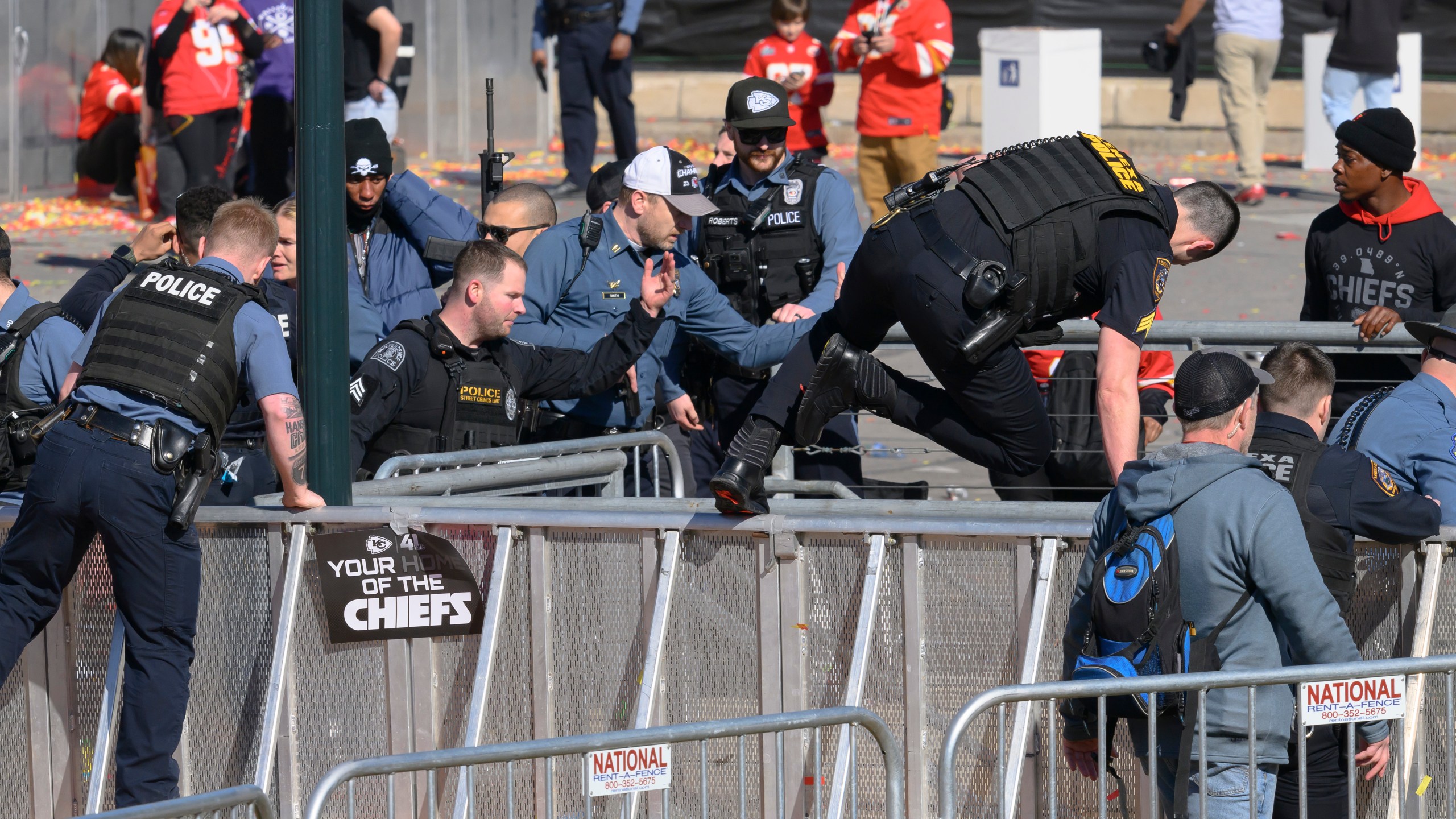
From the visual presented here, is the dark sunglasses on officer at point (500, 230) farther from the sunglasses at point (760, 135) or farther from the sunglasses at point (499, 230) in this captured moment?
the sunglasses at point (760, 135)

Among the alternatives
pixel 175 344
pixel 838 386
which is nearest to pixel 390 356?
pixel 175 344

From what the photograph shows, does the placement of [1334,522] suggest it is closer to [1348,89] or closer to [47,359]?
[47,359]

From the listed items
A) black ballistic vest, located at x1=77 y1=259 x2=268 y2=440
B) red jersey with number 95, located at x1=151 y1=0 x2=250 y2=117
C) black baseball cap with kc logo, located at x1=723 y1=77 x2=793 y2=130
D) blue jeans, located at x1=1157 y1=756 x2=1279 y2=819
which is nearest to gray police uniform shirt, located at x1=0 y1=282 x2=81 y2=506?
black ballistic vest, located at x1=77 y1=259 x2=268 y2=440

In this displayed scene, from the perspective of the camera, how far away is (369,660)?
544 centimetres

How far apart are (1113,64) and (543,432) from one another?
12232 mm

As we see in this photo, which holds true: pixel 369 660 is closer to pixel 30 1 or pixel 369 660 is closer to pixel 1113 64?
pixel 30 1

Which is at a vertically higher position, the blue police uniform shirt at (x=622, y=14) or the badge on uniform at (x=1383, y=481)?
the blue police uniform shirt at (x=622, y=14)

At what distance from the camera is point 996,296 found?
5.29m

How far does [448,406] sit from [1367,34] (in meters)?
9.48

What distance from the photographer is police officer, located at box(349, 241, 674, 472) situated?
6.44 meters

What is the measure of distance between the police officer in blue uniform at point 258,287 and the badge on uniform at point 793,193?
6.86ft

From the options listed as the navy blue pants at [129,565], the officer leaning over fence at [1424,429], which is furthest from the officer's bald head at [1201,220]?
the navy blue pants at [129,565]

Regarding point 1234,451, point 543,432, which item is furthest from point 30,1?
point 1234,451

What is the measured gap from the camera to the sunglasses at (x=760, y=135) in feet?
25.0
